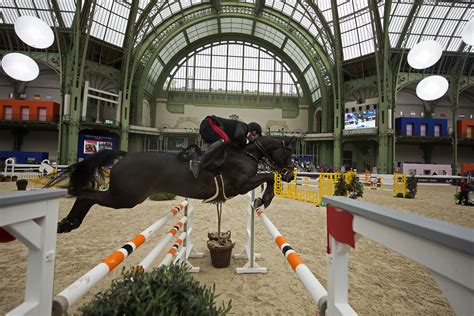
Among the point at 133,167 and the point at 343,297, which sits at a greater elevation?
the point at 133,167

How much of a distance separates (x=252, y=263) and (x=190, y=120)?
3450cm

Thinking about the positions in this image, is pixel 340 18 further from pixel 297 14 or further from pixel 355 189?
pixel 355 189

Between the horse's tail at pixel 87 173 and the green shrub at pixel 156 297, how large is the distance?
5.98 feet

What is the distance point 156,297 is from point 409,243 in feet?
4.14

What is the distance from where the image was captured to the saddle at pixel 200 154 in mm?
3178

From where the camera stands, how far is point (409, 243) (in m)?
0.82

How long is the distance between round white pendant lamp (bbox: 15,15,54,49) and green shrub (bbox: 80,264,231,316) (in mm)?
13895

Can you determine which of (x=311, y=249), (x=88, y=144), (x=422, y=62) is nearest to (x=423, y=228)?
(x=311, y=249)

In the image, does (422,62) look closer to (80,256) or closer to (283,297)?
(283,297)

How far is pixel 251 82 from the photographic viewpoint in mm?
37938

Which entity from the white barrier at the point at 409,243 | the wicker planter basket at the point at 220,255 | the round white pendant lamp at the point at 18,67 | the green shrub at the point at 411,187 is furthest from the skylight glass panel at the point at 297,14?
the white barrier at the point at 409,243

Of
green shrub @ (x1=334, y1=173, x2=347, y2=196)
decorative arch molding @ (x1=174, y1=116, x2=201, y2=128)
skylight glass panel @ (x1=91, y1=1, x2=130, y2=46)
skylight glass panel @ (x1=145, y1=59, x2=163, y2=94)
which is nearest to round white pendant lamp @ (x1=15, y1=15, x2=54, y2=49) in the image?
green shrub @ (x1=334, y1=173, x2=347, y2=196)

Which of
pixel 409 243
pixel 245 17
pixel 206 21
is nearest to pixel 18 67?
pixel 409 243

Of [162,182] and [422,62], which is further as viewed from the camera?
[422,62]
